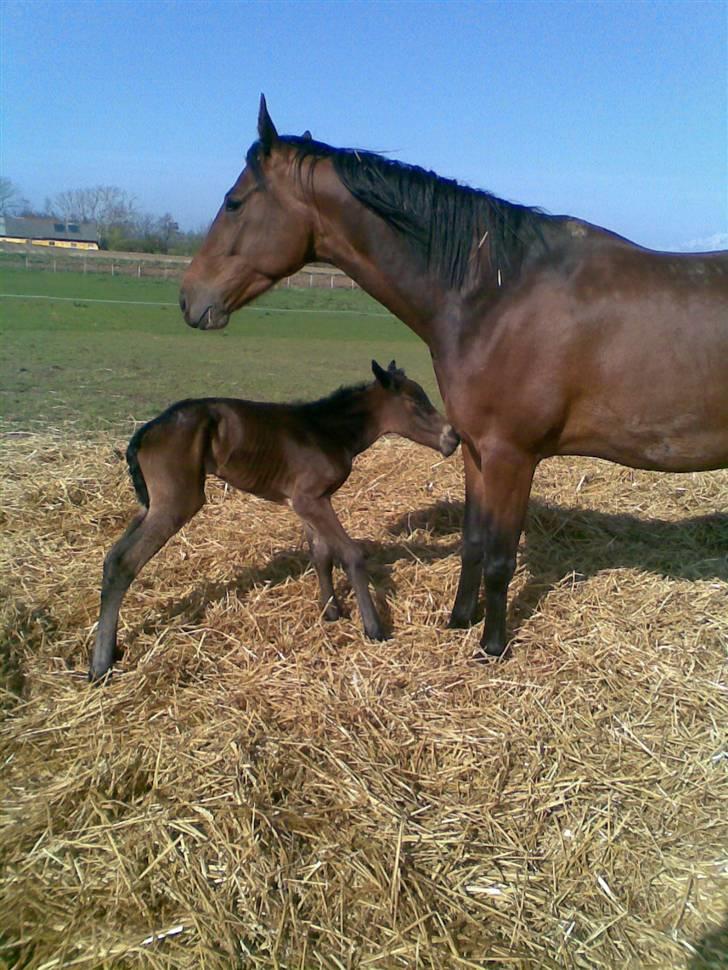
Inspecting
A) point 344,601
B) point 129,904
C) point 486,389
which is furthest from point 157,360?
point 129,904

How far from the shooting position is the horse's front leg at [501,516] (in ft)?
10.4

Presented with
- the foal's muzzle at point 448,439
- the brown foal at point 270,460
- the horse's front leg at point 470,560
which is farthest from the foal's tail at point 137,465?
A: the foal's muzzle at point 448,439

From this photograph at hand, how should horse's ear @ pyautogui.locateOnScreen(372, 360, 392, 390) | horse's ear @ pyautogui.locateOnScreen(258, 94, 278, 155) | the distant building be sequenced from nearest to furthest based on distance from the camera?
horse's ear @ pyautogui.locateOnScreen(258, 94, 278, 155)
horse's ear @ pyautogui.locateOnScreen(372, 360, 392, 390)
the distant building

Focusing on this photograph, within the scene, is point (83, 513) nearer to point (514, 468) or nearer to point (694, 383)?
point (514, 468)

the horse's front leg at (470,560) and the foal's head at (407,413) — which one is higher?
the foal's head at (407,413)

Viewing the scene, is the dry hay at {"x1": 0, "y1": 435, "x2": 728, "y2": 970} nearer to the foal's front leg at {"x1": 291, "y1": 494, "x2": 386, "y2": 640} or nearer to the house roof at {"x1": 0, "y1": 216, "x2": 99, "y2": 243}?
the foal's front leg at {"x1": 291, "y1": 494, "x2": 386, "y2": 640}

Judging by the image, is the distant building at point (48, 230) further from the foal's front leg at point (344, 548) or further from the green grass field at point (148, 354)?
the foal's front leg at point (344, 548)

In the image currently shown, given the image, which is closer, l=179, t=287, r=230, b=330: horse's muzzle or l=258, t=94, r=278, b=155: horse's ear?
l=258, t=94, r=278, b=155: horse's ear

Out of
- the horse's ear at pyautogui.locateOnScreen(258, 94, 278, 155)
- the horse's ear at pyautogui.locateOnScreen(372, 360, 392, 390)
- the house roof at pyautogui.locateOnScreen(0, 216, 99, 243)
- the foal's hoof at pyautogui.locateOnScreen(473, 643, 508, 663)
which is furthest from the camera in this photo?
the house roof at pyautogui.locateOnScreen(0, 216, 99, 243)

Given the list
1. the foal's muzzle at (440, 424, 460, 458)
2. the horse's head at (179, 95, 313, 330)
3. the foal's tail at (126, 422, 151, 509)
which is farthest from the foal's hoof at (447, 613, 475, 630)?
the horse's head at (179, 95, 313, 330)

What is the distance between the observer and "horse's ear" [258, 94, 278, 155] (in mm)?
3018

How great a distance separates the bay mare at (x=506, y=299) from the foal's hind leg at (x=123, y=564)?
3.15 feet

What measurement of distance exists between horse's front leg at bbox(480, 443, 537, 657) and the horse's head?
4.42 ft

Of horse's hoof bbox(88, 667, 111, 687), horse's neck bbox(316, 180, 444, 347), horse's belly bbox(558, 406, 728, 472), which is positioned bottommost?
horse's hoof bbox(88, 667, 111, 687)
